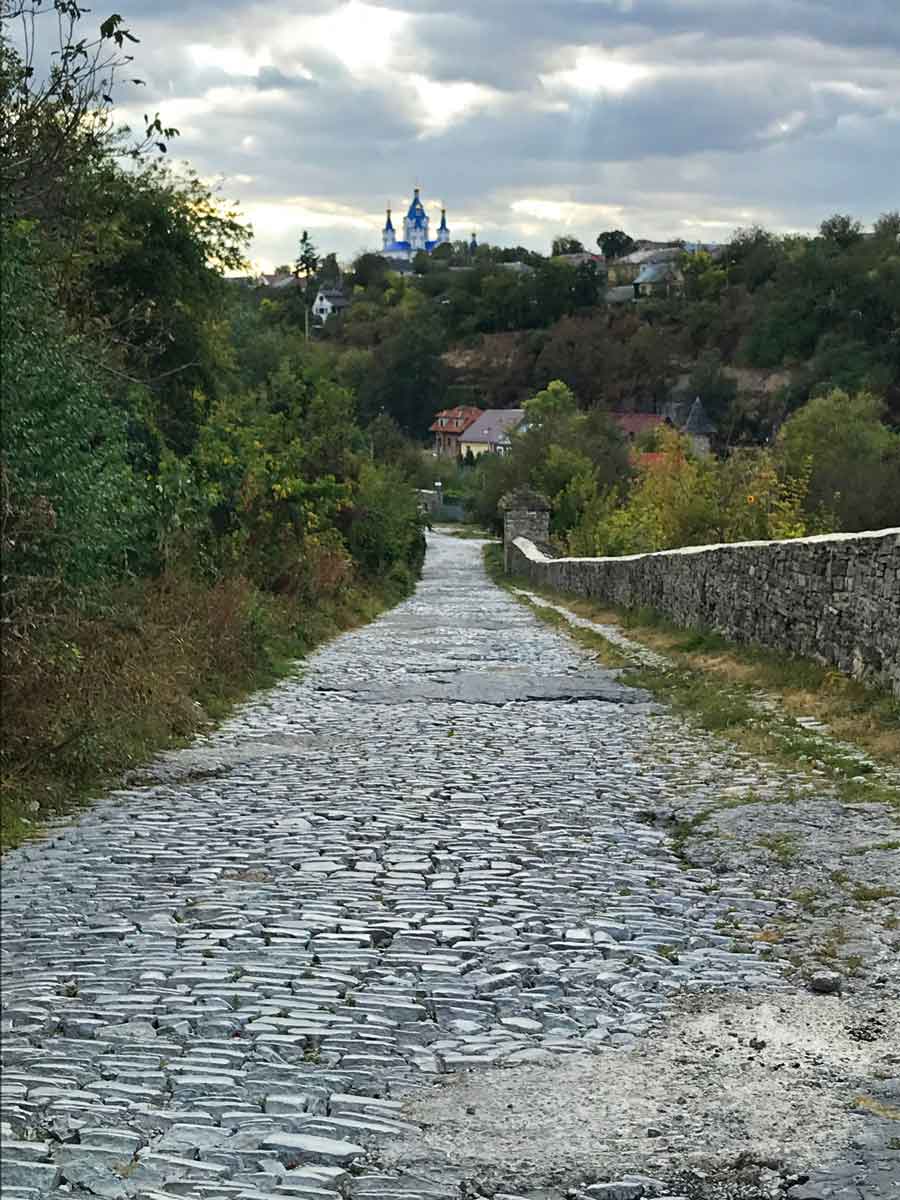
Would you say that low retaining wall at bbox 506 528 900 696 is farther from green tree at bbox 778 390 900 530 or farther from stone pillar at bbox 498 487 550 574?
green tree at bbox 778 390 900 530

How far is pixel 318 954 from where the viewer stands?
518cm

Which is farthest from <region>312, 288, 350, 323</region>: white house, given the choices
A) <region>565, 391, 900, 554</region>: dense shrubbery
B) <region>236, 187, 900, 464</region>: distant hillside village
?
<region>565, 391, 900, 554</region>: dense shrubbery

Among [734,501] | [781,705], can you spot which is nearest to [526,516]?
[734,501]

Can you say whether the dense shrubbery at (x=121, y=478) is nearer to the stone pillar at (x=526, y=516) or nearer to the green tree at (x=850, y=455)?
the stone pillar at (x=526, y=516)

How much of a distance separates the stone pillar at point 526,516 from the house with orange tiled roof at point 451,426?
86.6m

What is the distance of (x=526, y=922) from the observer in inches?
227

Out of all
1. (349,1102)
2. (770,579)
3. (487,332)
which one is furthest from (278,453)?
(487,332)

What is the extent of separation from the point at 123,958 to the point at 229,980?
0.41 m

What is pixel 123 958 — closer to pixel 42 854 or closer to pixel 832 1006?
pixel 42 854

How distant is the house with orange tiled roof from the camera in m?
148

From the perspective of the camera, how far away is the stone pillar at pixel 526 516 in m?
58.8

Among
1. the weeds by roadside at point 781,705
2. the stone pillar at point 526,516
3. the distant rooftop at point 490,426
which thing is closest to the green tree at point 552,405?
the stone pillar at point 526,516

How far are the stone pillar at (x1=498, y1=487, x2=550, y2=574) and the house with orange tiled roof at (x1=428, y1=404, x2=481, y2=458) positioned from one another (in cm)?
8662

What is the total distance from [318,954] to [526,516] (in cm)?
5422
